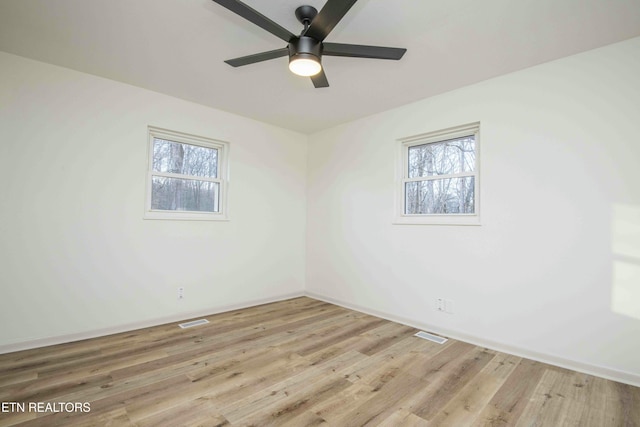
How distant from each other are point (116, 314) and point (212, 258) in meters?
1.11

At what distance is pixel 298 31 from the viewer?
220cm

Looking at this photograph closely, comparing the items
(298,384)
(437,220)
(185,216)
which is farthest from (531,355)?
(185,216)

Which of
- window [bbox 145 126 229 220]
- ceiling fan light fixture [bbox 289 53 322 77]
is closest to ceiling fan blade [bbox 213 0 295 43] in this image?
ceiling fan light fixture [bbox 289 53 322 77]

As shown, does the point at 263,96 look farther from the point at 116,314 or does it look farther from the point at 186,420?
the point at 186,420

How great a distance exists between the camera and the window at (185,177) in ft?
11.0

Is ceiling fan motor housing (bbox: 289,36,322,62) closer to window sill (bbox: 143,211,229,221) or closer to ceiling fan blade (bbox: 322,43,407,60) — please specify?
ceiling fan blade (bbox: 322,43,407,60)

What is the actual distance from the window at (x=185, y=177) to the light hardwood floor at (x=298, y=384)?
140cm

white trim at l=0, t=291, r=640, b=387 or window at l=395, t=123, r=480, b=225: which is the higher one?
window at l=395, t=123, r=480, b=225

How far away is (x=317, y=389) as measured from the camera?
6.64ft

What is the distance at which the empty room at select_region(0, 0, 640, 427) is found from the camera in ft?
6.34

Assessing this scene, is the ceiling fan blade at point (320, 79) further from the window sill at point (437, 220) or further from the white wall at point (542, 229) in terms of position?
the window sill at point (437, 220)

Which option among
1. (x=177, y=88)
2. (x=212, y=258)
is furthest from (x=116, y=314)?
(x=177, y=88)

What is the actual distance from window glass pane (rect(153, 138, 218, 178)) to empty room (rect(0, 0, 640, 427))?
0.11 feet

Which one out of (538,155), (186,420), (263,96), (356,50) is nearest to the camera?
(186,420)
